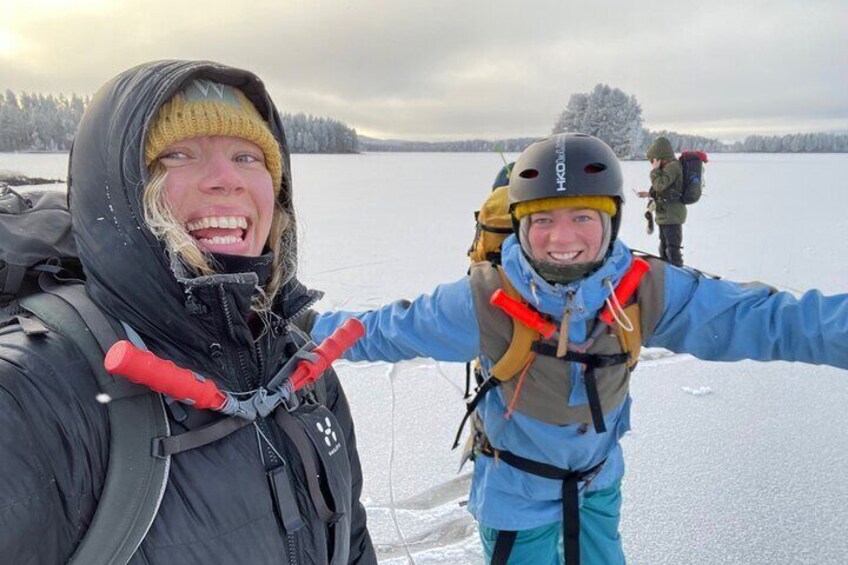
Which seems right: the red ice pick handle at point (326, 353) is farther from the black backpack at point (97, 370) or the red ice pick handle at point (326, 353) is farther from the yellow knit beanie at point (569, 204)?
the yellow knit beanie at point (569, 204)

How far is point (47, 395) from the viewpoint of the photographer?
0.74 m

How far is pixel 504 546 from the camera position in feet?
6.44

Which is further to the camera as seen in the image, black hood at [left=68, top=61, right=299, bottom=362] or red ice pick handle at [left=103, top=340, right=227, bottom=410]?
black hood at [left=68, top=61, right=299, bottom=362]

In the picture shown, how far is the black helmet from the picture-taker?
1.99m

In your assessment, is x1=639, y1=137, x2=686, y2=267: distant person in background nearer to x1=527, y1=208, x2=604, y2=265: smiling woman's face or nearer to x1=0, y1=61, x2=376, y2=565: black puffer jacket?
x1=527, y1=208, x2=604, y2=265: smiling woman's face

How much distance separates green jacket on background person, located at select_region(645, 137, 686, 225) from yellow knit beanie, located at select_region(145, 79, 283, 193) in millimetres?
8210

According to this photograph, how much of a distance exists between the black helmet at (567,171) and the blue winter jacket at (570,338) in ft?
0.77

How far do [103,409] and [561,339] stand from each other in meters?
1.45

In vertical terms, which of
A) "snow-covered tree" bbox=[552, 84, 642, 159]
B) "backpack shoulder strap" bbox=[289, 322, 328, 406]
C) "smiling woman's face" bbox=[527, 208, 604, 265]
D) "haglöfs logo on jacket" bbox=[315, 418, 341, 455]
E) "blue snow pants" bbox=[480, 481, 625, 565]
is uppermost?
"snow-covered tree" bbox=[552, 84, 642, 159]

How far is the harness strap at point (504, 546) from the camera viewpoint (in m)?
1.96

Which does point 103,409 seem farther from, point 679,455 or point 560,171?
point 679,455

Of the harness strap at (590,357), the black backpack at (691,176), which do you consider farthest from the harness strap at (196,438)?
the black backpack at (691,176)

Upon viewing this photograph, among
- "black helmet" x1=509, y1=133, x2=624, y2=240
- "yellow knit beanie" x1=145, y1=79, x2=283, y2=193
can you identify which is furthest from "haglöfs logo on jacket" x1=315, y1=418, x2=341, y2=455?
"black helmet" x1=509, y1=133, x2=624, y2=240

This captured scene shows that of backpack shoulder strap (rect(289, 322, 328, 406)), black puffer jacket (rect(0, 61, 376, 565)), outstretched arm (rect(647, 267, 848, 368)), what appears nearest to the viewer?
black puffer jacket (rect(0, 61, 376, 565))
